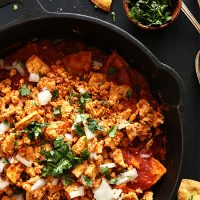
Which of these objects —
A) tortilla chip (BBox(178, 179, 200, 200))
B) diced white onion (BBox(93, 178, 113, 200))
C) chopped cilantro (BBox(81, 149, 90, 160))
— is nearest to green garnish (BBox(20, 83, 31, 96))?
chopped cilantro (BBox(81, 149, 90, 160))

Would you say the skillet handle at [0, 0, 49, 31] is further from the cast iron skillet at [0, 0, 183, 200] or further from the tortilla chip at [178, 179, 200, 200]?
the tortilla chip at [178, 179, 200, 200]

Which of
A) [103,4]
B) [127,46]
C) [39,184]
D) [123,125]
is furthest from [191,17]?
[39,184]

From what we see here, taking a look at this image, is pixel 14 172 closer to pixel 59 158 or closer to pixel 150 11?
pixel 59 158

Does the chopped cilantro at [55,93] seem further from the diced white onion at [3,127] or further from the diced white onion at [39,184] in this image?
the diced white onion at [39,184]

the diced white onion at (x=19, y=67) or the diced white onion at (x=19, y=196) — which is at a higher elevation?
the diced white onion at (x=19, y=67)

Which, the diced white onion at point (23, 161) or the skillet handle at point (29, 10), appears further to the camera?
the diced white onion at point (23, 161)

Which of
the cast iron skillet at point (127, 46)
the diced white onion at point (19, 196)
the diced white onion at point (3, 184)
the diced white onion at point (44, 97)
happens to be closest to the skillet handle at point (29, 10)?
the cast iron skillet at point (127, 46)
